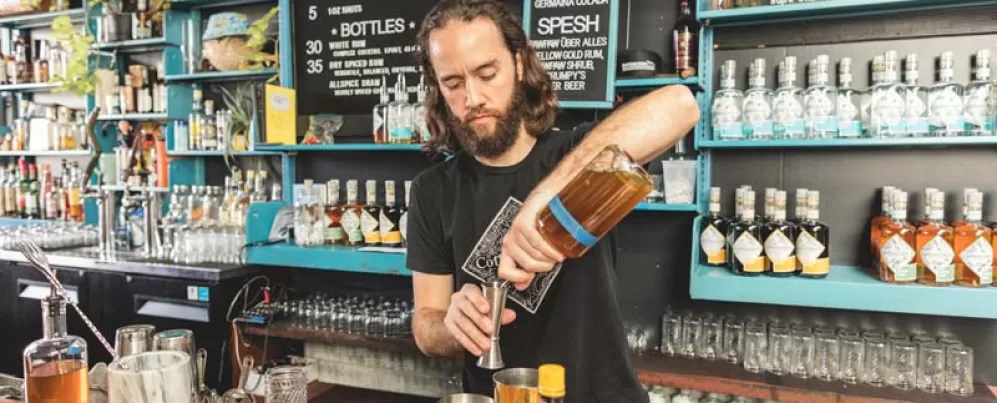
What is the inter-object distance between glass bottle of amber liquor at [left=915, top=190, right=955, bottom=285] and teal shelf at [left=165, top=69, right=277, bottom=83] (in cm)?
290

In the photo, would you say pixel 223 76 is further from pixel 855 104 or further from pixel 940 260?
pixel 940 260

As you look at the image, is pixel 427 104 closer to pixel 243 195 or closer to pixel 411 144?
pixel 411 144

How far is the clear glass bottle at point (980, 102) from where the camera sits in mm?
1985

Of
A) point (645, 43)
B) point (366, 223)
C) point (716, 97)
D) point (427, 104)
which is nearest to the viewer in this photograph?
point (427, 104)

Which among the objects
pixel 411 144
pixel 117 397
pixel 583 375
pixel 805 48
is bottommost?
pixel 583 375

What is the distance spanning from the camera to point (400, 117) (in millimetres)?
2803

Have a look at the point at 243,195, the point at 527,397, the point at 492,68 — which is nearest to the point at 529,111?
the point at 492,68

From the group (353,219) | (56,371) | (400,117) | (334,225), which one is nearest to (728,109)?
(400,117)

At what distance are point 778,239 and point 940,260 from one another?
0.46m

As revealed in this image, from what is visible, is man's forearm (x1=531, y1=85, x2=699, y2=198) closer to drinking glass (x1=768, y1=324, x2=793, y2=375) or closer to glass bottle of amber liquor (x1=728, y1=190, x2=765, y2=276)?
glass bottle of amber liquor (x1=728, y1=190, x2=765, y2=276)

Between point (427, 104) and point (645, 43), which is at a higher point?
point (645, 43)

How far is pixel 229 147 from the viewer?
3.45 m

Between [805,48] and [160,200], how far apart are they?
361cm

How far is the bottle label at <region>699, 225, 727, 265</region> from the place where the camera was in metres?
2.29
